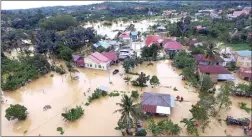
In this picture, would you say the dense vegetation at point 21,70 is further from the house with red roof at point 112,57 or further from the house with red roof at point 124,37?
the house with red roof at point 124,37

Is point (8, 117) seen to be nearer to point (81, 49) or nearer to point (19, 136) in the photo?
point (19, 136)

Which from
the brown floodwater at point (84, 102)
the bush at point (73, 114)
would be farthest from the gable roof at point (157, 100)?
the bush at point (73, 114)

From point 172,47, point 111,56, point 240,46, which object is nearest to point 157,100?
point 111,56

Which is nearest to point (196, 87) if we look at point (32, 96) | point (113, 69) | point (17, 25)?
point (113, 69)

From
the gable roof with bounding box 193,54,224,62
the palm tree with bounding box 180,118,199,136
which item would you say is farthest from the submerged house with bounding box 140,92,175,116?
the gable roof with bounding box 193,54,224,62

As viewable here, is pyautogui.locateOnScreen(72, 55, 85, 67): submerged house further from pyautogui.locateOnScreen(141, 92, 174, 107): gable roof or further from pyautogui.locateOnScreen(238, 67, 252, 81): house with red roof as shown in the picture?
pyautogui.locateOnScreen(238, 67, 252, 81): house with red roof

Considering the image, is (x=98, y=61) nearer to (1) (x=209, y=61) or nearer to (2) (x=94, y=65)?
(2) (x=94, y=65)
